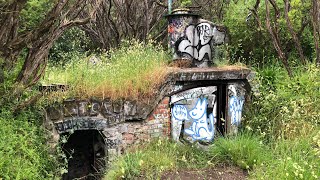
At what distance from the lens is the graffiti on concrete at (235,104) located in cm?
756

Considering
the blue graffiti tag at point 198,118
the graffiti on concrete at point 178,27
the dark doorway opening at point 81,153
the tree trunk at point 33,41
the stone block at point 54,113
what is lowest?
the dark doorway opening at point 81,153

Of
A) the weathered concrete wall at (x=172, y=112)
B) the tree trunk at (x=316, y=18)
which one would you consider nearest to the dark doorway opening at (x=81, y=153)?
the weathered concrete wall at (x=172, y=112)

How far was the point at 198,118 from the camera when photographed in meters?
7.28

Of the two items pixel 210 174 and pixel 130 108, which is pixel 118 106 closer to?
pixel 130 108

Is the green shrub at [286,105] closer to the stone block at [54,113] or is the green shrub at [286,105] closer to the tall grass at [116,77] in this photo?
the tall grass at [116,77]

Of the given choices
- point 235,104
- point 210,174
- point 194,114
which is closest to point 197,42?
point 235,104

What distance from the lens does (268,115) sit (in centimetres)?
724

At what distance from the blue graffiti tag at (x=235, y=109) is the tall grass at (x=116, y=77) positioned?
64.9 inches

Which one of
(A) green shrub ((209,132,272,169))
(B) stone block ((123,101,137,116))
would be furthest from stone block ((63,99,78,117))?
(A) green shrub ((209,132,272,169))

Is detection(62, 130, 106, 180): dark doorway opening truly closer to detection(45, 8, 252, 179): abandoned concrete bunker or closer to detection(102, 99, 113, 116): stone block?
detection(45, 8, 252, 179): abandoned concrete bunker

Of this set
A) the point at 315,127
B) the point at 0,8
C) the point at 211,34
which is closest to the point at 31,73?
the point at 0,8

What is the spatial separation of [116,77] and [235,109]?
2680 mm

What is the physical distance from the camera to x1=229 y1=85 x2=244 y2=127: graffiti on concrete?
756 cm

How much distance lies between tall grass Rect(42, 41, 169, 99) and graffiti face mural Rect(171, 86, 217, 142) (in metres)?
0.63
